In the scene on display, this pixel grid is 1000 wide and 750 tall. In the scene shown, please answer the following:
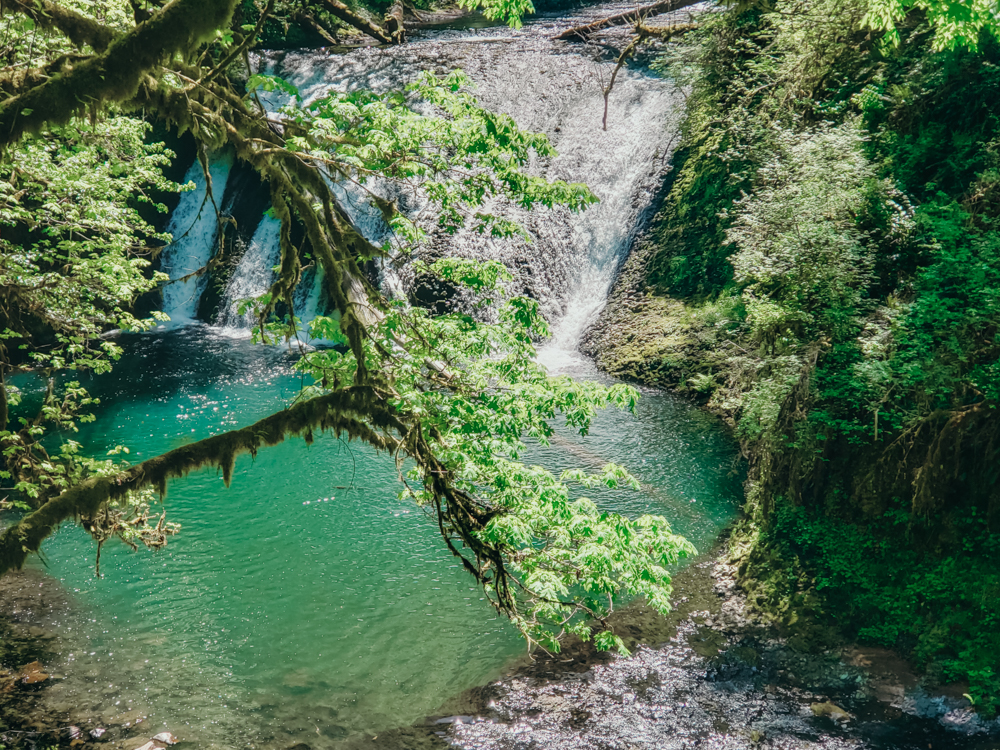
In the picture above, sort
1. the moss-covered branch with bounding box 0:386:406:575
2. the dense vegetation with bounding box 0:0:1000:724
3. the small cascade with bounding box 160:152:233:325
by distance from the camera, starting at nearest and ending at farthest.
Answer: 1. the dense vegetation with bounding box 0:0:1000:724
2. the moss-covered branch with bounding box 0:386:406:575
3. the small cascade with bounding box 160:152:233:325

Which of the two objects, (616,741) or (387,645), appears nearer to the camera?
(616,741)

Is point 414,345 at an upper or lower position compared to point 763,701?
upper

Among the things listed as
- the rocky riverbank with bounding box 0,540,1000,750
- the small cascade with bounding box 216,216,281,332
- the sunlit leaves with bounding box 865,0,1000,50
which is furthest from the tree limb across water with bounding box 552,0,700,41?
the rocky riverbank with bounding box 0,540,1000,750

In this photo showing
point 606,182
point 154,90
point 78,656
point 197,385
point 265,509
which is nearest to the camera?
point 154,90

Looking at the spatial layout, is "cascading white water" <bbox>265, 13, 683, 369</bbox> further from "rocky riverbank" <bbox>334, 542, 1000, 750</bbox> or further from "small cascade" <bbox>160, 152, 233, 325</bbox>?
"rocky riverbank" <bbox>334, 542, 1000, 750</bbox>

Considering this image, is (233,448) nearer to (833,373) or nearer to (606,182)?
(833,373)

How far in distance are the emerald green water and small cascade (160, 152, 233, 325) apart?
5933 millimetres

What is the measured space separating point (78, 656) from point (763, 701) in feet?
27.2

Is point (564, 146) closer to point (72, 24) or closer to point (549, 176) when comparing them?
point (549, 176)

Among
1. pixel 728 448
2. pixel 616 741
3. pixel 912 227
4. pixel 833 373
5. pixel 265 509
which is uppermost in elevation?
pixel 912 227

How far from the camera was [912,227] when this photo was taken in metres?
9.27

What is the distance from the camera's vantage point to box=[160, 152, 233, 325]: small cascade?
852 inches

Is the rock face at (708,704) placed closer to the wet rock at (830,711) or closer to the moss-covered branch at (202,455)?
the wet rock at (830,711)

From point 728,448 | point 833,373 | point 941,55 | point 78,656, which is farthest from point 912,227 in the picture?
point 78,656
